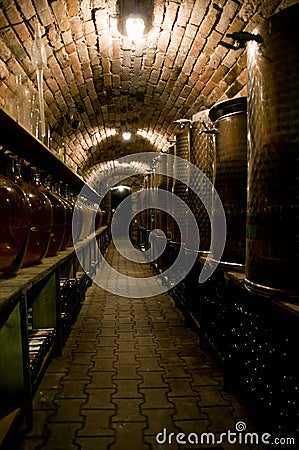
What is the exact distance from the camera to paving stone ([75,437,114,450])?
2105 millimetres

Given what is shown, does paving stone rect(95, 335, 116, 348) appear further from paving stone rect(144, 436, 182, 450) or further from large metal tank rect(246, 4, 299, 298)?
large metal tank rect(246, 4, 299, 298)

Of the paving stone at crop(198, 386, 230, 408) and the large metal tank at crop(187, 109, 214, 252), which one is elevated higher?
the large metal tank at crop(187, 109, 214, 252)

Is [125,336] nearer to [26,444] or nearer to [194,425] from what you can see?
[194,425]

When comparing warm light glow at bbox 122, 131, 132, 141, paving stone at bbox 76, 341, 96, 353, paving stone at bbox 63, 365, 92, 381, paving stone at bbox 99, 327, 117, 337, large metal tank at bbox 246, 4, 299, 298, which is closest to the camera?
large metal tank at bbox 246, 4, 299, 298

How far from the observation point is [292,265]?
5.38ft

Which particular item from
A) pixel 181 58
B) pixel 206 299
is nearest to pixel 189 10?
pixel 181 58

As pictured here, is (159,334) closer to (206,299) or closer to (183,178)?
(206,299)

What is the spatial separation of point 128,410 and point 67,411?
1.33 feet

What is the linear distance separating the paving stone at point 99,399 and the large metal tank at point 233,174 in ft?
4.14

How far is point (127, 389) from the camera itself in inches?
111

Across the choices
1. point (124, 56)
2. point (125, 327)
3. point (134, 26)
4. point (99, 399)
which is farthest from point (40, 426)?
point (124, 56)
